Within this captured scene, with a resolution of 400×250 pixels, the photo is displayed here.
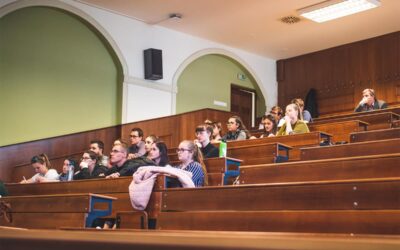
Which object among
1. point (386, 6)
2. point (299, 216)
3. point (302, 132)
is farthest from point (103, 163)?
point (386, 6)

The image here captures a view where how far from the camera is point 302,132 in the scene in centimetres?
386

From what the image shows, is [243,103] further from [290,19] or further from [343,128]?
[343,128]

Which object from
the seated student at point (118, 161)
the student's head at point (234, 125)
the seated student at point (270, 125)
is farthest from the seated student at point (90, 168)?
the seated student at point (270, 125)

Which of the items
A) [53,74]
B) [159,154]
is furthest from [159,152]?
[53,74]

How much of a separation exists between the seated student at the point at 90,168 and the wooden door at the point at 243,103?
3.43m

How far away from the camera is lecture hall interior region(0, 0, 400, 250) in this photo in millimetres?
1760

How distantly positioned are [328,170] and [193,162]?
847 mm

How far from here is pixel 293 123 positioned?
13.1 feet

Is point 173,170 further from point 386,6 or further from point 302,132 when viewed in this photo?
point 386,6

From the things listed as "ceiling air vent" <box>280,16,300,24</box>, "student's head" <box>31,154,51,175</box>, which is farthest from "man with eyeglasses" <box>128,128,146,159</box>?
"ceiling air vent" <box>280,16,300,24</box>

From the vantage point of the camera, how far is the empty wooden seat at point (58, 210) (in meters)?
2.69

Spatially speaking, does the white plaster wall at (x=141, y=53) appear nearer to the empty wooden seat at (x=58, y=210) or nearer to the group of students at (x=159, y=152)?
the group of students at (x=159, y=152)

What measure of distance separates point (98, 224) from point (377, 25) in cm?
424

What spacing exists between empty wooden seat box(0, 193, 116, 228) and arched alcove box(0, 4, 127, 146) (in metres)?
2.00
